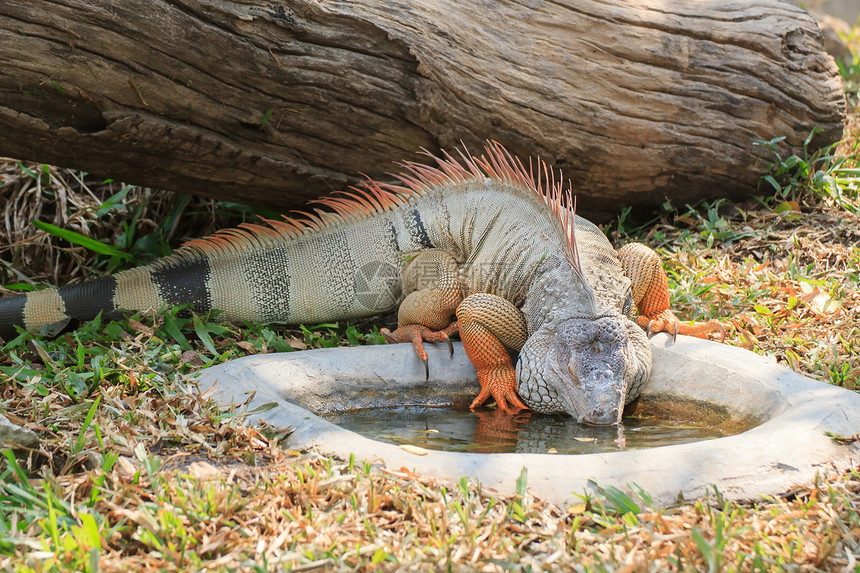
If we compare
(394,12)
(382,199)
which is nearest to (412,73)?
(394,12)

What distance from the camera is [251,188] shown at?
489 cm

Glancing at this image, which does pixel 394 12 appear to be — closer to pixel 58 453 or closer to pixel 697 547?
pixel 58 453

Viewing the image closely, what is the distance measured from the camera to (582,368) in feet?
11.4

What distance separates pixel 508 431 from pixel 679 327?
132 centimetres

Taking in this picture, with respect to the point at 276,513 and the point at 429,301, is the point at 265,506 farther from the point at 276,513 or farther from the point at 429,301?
the point at 429,301

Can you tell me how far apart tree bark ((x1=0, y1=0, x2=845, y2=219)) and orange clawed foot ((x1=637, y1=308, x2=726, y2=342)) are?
1.62m

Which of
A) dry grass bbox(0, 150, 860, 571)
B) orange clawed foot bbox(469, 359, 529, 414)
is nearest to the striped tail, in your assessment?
dry grass bbox(0, 150, 860, 571)

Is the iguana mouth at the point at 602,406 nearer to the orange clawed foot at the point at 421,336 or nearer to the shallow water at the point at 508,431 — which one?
the shallow water at the point at 508,431

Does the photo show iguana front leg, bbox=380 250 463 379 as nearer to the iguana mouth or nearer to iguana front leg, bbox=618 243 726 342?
the iguana mouth

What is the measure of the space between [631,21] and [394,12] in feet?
5.95

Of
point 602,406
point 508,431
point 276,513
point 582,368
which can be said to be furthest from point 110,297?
point 602,406

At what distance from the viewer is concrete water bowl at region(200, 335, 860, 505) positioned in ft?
8.63

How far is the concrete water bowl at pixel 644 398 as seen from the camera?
8.63ft

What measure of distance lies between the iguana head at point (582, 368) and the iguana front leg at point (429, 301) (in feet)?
2.00
